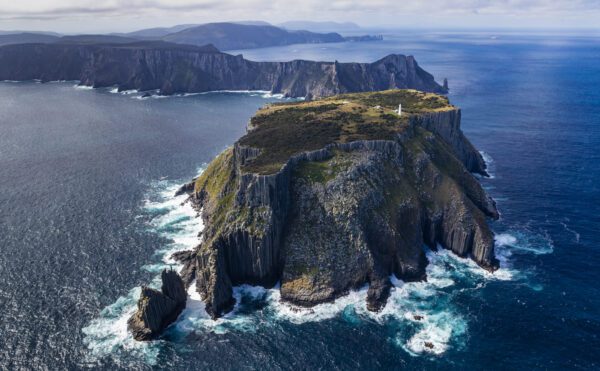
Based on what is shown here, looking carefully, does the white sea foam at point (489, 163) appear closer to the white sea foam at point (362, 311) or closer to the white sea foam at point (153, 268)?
the white sea foam at point (362, 311)

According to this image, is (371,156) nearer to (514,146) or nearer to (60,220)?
(60,220)

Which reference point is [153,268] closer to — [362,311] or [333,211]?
[333,211]

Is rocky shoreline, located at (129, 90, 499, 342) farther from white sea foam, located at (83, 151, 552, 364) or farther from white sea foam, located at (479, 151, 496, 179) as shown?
white sea foam, located at (479, 151, 496, 179)

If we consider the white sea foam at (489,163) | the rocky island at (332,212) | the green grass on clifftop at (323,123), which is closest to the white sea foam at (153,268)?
the rocky island at (332,212)

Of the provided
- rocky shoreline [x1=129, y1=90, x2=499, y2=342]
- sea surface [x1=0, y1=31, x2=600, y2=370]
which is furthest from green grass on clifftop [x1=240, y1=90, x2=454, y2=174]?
sea surface [x1=0, y1=31, x2=600, y2=370]

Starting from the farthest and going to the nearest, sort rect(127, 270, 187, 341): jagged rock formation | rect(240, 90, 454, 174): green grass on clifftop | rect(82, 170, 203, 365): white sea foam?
rect(240, 90, 454, 174): green grass on clifftop → rect(127, 270, 187, 341): jagged rock formation → rect(82, 170, 203, 365): white sea foam

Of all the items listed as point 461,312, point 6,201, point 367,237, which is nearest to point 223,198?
point 367,237

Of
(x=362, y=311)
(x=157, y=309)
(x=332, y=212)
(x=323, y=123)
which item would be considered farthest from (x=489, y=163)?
(x=157, y=309)
